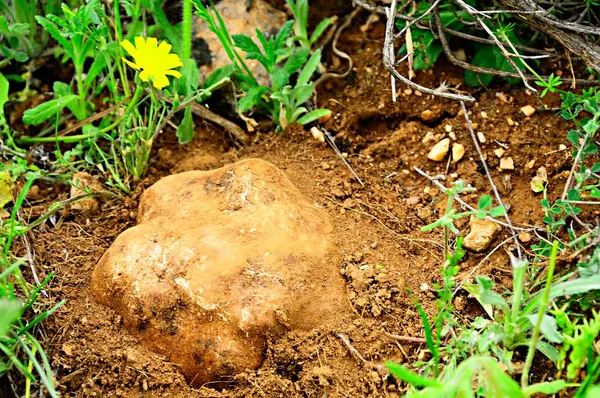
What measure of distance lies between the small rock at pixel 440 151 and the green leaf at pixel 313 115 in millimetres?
449

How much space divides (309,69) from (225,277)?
1087mm

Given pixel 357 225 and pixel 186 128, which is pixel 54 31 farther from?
pixel 357 225

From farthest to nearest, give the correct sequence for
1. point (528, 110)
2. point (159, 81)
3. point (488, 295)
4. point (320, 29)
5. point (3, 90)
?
point (320, 29) < point (3, 90) < point (528, 110) < point (159, 81) < point (488, 295)

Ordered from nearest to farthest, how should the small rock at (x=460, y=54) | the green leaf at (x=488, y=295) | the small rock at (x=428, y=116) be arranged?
the green leaf at (x=488, y=295), the small rock at (x=428, y=116), the small rock at (x=460, y=54)

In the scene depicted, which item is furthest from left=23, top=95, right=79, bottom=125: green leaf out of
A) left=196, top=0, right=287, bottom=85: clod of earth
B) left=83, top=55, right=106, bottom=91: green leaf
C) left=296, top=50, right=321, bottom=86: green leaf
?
left=296, top=50, right=321, bottom=86: green leaf

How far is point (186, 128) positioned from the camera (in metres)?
2.66

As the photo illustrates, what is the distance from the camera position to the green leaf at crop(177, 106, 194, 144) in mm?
2643

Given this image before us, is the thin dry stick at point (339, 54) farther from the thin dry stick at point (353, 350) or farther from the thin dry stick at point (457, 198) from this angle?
the thin dry stick at point (353, 350)

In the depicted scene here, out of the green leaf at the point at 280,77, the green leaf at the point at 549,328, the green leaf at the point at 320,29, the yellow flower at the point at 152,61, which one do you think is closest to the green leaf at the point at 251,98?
the green leaf at the point at 280,77

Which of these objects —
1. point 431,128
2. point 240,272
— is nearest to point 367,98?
point 431,128

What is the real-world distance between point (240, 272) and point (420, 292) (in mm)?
617

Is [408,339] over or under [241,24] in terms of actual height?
under

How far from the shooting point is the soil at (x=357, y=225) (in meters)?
2.01

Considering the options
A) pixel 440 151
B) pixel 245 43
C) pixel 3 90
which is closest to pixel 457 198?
pixel 440 151
